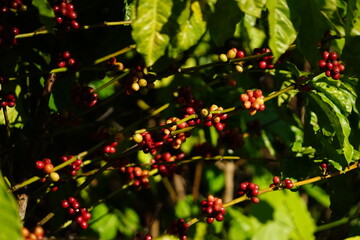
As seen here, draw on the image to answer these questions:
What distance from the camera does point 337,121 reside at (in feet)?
4.55

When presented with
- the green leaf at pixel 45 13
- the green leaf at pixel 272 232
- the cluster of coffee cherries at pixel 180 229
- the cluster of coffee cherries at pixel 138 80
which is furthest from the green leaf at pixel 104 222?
the green leaf at pixel 45 13

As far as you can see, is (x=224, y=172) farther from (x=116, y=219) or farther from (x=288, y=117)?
(x=288, y=117)

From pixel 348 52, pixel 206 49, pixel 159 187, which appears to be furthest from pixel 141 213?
pixel 348 52

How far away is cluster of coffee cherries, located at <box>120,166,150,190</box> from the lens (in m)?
1.85

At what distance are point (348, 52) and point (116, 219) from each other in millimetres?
1588

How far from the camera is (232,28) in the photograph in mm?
1188

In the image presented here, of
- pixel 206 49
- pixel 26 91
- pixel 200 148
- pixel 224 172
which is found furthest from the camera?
pixel 224 172

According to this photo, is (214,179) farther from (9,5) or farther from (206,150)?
(9,5)

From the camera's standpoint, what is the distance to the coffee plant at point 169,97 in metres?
1.18

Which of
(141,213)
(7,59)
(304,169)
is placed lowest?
(141,213)

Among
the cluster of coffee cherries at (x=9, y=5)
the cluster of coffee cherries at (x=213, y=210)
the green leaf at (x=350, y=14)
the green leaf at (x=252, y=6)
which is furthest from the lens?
the cluster of coffee cherries at (x=213, y=210)

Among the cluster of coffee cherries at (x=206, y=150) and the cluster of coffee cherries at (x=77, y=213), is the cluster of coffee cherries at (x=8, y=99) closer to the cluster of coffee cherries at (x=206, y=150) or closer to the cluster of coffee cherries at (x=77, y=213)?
the cluster of coffee cherries at (x=77, y=213)

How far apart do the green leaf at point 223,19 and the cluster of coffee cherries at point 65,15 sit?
47cm

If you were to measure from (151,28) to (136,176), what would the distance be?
894 mm
